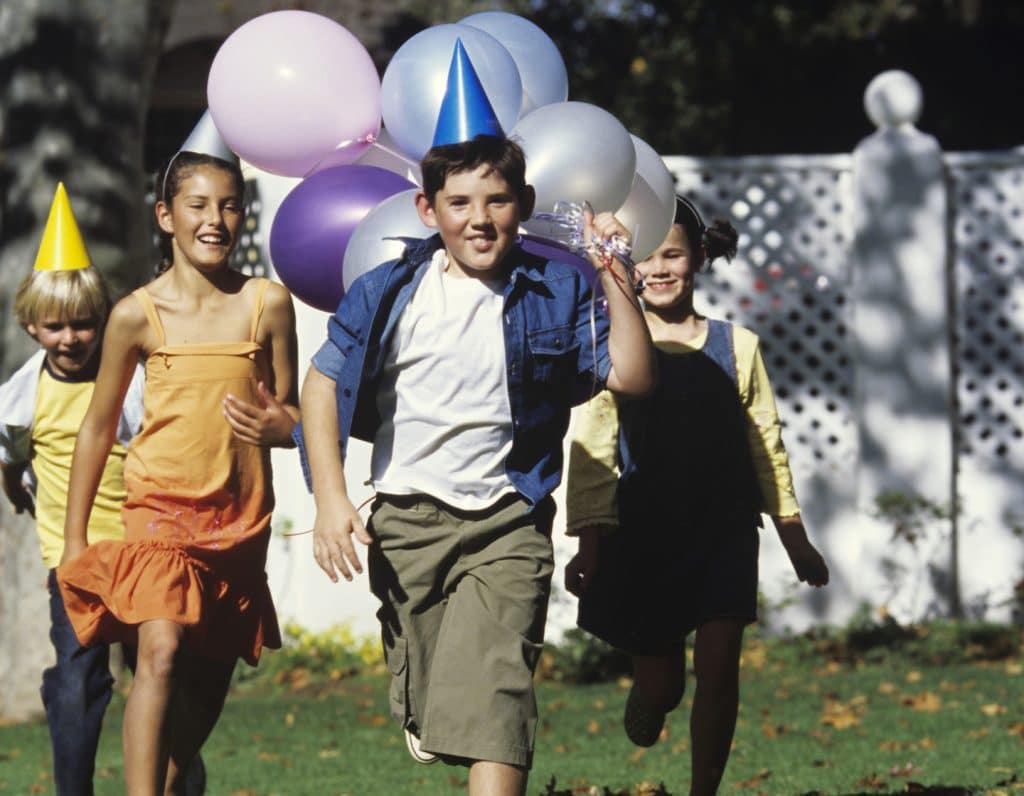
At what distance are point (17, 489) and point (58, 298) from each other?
2.40ft

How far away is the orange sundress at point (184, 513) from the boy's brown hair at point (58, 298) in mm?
510

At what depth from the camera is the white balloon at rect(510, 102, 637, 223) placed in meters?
4.32

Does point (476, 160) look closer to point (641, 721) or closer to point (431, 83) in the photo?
point (431, 83)

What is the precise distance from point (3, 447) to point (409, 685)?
1797 millimetres

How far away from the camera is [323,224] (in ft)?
15.0

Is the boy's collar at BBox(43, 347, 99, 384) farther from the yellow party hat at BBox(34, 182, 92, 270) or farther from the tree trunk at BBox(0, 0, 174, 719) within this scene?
the tree trunk at BBox(0, 0, 174, 719)

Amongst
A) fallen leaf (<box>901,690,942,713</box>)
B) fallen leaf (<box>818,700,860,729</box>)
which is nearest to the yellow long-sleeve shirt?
fallen leaf (<box>818,700,860,729</box>)

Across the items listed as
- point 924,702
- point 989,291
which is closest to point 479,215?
point 924,702

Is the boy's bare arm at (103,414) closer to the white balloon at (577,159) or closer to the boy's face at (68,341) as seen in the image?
the boy's face at (68,341)

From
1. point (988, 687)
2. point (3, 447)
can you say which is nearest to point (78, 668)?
point (3, 447)

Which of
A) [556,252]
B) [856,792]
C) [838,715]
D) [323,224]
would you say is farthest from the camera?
[838,715]

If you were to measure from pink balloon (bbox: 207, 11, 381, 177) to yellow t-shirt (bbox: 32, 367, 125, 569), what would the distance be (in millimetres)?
970

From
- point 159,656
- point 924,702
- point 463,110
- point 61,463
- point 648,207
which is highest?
point 463,110

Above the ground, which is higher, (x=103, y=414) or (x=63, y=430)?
(x=103, y=414)
